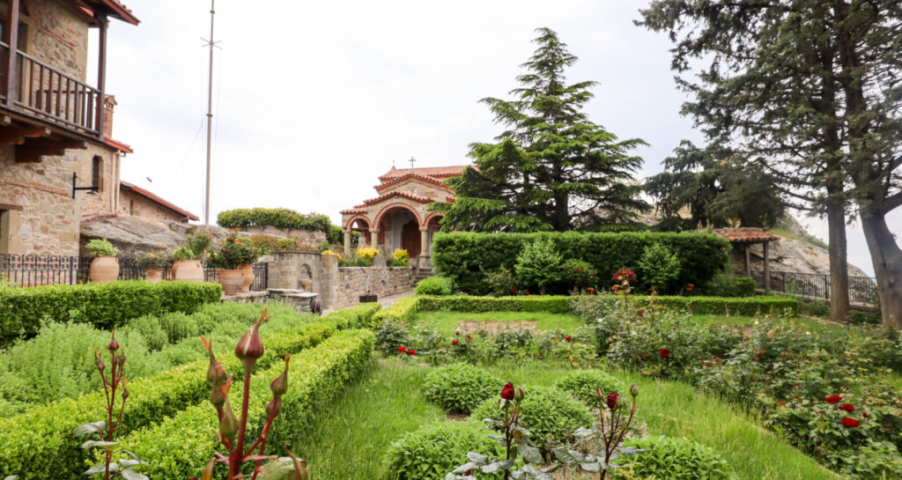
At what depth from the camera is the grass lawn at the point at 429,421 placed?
10.2 feet

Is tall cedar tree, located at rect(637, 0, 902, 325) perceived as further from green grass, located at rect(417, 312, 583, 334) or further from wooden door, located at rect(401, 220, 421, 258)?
wooden door, located at rect(401, 220, 421, 258)

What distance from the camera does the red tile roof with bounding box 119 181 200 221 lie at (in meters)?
19.8

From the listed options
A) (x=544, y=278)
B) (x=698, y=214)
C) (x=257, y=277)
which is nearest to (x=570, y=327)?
(x=544, y=278)

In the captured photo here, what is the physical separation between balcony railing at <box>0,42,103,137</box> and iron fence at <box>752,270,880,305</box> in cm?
2160

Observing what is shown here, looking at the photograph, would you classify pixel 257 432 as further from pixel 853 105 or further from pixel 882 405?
pixel 853 105

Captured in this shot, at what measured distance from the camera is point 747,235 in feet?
56.1

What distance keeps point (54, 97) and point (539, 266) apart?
13191 millimetres

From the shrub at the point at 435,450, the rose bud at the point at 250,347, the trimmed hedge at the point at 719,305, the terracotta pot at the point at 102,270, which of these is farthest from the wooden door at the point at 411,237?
the rose bud at the point at 250,347

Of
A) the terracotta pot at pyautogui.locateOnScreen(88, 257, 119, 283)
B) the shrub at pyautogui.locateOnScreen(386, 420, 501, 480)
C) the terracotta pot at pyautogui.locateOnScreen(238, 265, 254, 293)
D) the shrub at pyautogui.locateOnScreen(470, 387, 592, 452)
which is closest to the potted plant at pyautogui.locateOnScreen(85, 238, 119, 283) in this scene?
the terracotta pot at pyautogui.locateOnScreen(88, 257, 119, 283)

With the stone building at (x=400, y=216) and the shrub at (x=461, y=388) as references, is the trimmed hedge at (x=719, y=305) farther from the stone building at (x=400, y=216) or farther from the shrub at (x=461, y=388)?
the stone building at (x=400, y=216)

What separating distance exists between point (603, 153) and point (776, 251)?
10.6 metres

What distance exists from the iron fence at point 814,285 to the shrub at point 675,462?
14974 mm

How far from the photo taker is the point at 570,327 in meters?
9.19

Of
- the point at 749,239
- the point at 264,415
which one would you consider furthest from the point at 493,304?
the point at 749,239
